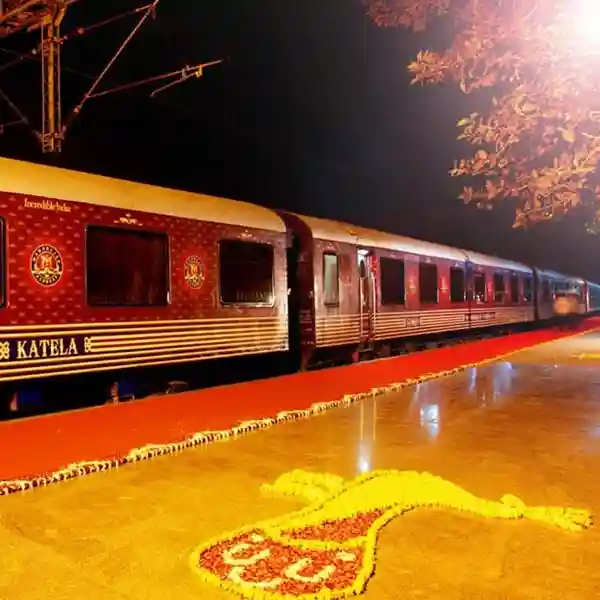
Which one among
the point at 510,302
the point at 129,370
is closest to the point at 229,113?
the point at 510,302

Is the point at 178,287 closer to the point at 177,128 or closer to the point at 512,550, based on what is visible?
the point at 512,550

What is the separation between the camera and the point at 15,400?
8.07 metres

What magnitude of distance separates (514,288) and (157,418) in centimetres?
2125

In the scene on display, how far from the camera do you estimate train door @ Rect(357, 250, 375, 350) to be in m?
14.9

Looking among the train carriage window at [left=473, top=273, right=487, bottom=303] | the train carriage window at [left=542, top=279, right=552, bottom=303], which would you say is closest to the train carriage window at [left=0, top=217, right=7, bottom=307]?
the train carriage window at [left=473, top=273, right=487, bottom=303]

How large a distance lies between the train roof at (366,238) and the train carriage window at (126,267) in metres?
4.06

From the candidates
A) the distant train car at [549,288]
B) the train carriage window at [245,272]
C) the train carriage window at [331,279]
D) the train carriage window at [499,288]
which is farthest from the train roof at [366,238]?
the distant train car at [549,288]

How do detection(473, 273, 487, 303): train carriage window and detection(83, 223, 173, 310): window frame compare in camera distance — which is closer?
detection(83, 223, 173, 310): window frame

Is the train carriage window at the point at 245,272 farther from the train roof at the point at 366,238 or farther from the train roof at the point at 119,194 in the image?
the train roof at the point at 366,238

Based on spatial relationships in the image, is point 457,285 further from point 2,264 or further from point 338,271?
point 2,264

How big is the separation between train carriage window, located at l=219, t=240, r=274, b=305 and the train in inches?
1.0

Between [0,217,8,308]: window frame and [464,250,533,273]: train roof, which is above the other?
[464,250,533,273]: train roof

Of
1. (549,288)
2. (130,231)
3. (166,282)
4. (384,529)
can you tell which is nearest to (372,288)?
(166,282)

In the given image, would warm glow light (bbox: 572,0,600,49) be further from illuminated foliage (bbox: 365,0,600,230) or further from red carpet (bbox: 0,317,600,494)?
red carpet (bbox: 0,317,600,494)
